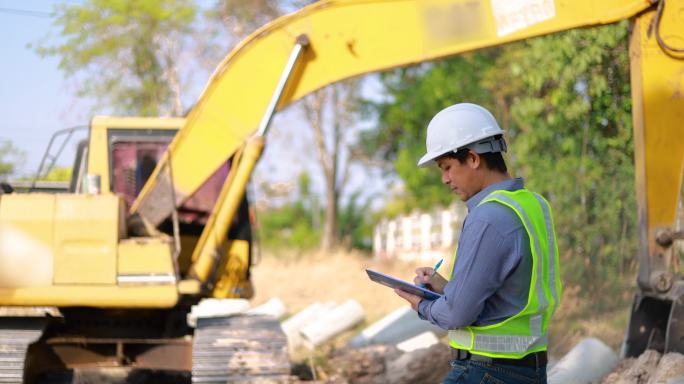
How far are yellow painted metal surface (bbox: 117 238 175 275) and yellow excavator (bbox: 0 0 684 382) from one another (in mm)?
11

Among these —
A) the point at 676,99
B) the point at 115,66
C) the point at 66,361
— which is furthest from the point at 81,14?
the point at 676,99

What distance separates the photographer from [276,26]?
8.49 meters

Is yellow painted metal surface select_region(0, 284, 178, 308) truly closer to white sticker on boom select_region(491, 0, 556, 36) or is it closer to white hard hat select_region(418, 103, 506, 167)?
white sticker on boom select_region(491, 0, 556, 36)

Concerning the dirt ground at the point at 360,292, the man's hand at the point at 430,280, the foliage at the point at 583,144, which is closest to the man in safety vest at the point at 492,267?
the man's hand at the point at 430,280

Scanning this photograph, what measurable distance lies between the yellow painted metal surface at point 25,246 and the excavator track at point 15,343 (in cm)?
43

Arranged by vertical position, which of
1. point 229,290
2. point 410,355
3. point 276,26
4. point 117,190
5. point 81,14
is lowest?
point 410,355

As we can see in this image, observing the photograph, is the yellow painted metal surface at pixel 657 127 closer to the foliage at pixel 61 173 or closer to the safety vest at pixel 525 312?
the safety vest at pixel 525 312

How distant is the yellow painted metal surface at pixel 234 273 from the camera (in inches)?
353

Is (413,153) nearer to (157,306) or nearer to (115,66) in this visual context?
(115,66)

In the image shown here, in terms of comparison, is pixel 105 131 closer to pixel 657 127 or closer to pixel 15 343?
pixel 15 343

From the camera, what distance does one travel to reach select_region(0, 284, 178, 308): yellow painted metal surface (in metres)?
7.78

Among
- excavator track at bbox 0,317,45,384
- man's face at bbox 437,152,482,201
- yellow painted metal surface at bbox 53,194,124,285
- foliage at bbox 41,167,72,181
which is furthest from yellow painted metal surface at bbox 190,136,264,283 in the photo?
man's face at bbox 437,152,482,201

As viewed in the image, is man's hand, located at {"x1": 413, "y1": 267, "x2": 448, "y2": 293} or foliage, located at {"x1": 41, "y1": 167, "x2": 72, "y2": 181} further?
foliage, located at {"x1": 41, "y1": 167, "x2": 72, "y2": 181}

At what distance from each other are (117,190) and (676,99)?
16.6 feet
